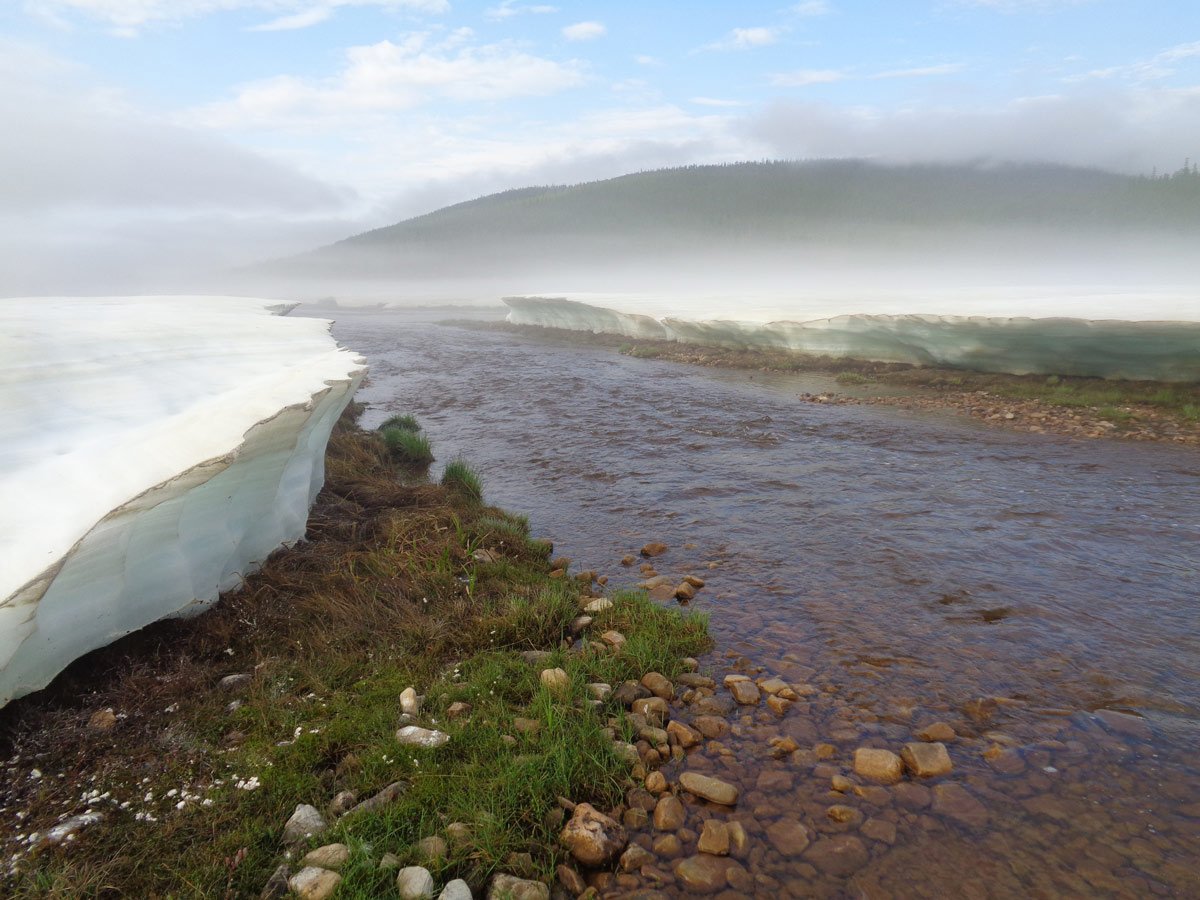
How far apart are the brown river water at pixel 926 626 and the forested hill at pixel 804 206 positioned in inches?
3877

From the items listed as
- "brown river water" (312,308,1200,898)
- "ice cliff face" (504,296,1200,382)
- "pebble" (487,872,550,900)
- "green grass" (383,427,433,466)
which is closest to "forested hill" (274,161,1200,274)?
"ice cliff face" (504,296,1200,382)

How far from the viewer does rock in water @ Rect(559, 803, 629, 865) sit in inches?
94.5

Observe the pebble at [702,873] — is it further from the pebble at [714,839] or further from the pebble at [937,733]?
the pebble at [937,733]

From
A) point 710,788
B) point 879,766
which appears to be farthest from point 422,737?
point 879,766

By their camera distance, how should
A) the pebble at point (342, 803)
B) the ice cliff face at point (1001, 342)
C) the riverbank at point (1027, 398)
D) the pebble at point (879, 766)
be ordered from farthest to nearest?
the ice cliff face at point (1001, 342) → the riverbank at point (1027, 398) → the pebble at point (879, 766) → the pebble at point (342, 803)

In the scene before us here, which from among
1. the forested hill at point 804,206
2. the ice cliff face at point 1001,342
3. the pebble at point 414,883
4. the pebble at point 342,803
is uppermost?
the forested hill at point 804,206

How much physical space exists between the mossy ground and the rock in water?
0.08m

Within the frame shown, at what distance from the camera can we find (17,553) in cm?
266

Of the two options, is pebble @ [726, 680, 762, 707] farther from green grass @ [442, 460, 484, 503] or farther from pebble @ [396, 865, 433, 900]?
green grass @ [442, 460, 484, 503]

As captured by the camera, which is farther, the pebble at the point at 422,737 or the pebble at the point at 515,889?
the pebble at the point at 422,737

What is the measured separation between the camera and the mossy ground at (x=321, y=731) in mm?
2309

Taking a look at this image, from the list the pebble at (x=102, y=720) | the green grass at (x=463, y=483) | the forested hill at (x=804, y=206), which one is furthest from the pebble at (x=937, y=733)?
the forested hill at (x=804, y=206)

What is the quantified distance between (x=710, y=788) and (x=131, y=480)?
3.14m

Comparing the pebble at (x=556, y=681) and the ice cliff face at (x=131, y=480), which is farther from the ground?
the ice cliff face at (x=131, y=480)
